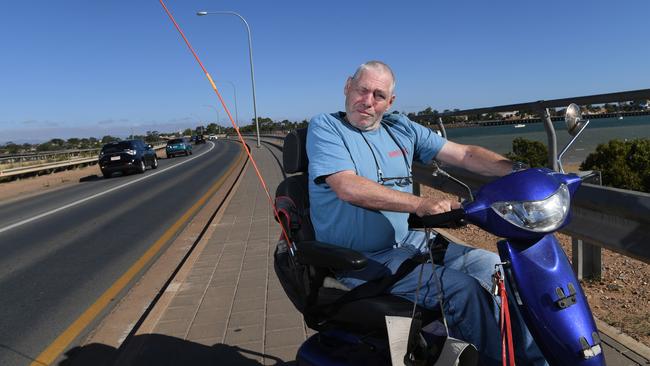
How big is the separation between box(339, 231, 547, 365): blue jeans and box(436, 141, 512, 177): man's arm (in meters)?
0.53

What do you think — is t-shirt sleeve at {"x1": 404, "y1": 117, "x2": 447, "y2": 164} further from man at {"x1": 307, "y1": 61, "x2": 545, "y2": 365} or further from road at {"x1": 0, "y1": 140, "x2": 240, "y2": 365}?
road at {"x1": 0, "y1": 140, "x2": 240, "y2": 365}

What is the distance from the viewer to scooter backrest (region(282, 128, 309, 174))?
2844 mm

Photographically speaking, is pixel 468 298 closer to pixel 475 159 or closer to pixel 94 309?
pixel 475 159

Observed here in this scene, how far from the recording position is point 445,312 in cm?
204

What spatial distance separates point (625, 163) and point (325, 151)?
11.7 meters

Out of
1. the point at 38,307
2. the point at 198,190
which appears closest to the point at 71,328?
the point at 38,307

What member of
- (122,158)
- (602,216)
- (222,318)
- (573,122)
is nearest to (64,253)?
Result: (222,318)

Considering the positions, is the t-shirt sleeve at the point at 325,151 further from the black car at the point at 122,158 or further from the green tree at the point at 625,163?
the black car at the point at 122,158

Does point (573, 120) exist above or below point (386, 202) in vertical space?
above

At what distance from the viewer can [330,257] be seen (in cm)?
220

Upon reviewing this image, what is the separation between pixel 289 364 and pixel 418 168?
397cm

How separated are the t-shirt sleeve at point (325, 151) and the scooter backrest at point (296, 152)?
0.19 m

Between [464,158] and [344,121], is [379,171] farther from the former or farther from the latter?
[464,158]

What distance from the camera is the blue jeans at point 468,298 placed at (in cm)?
191
